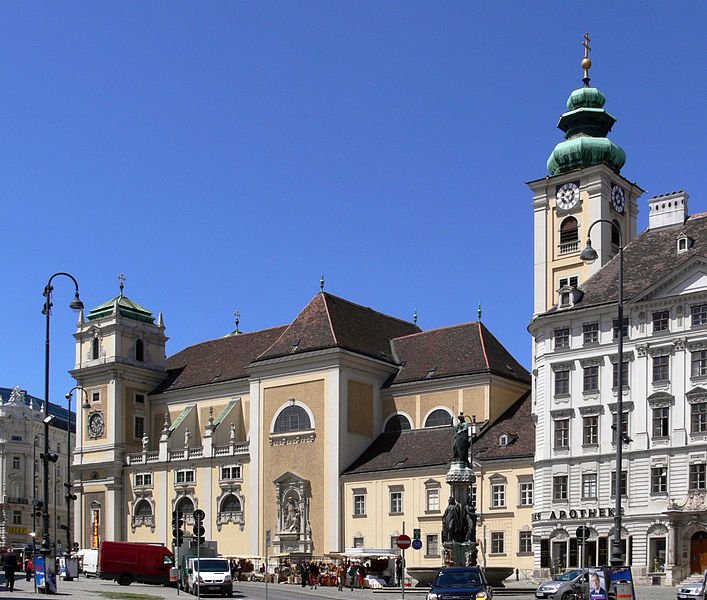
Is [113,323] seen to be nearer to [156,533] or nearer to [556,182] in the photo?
[156,533]

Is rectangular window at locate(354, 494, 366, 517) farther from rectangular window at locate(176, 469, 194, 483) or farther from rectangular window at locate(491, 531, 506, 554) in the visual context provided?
rectangular window at locate(176, 469, 194, 483)

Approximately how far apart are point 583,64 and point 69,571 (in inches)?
1796

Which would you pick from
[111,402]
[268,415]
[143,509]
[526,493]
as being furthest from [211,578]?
[111,402]

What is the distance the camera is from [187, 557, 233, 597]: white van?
49500 millimetres

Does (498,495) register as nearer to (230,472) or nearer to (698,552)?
(698,552)

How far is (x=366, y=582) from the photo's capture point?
62969 mm

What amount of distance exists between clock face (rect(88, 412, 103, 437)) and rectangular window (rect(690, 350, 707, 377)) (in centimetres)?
5031

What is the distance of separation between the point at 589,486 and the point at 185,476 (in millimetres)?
35130

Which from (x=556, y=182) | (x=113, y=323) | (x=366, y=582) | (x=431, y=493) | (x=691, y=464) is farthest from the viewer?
(x=113, y=323)

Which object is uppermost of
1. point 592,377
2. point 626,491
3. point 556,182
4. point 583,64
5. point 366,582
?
point 583,64

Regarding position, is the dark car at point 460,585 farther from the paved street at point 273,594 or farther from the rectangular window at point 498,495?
the rectangular window at point 498,495

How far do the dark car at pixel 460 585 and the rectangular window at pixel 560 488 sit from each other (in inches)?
1165

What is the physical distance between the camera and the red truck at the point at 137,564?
206 feet

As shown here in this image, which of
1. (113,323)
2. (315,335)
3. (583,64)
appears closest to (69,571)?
(315,335)
